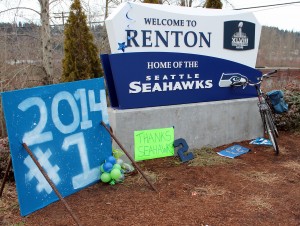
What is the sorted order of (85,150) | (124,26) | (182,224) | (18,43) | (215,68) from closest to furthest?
1. (182,224)
2. (85,150)
3. (124,26)
4. (215,68)
5. (18,43)

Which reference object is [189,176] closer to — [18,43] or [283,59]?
[18,43]

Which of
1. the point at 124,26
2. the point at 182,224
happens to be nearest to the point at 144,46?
the point at 124,26

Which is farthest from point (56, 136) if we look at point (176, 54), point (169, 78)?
point (176, 54)

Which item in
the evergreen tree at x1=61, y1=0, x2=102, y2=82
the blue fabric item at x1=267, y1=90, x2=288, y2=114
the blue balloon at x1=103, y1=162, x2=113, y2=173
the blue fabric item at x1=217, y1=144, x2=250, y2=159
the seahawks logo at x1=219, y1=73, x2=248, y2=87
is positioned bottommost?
the blue fabric item at x1=217, y1=144, x2=250, y2=159

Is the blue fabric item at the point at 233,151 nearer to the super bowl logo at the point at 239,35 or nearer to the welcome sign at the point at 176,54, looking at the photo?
the welcome sign at the point at 176,54

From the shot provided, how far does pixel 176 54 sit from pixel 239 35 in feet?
4.74

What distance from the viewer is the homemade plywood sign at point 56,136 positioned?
3.03m

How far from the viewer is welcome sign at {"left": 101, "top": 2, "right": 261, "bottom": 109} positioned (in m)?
4.58

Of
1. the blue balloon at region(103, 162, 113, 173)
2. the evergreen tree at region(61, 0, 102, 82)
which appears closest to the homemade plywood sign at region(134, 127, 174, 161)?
the blue balloon at region(103, 162, 113, 173)

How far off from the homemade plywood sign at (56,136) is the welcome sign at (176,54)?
875mm

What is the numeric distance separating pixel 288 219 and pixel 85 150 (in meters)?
2.25

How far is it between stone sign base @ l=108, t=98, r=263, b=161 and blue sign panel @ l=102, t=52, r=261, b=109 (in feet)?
0.42

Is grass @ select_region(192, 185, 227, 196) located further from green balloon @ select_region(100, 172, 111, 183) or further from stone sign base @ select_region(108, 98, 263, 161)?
stone sign base @ select_region(108, 98, 263, 161)

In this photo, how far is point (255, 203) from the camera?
3467mm
